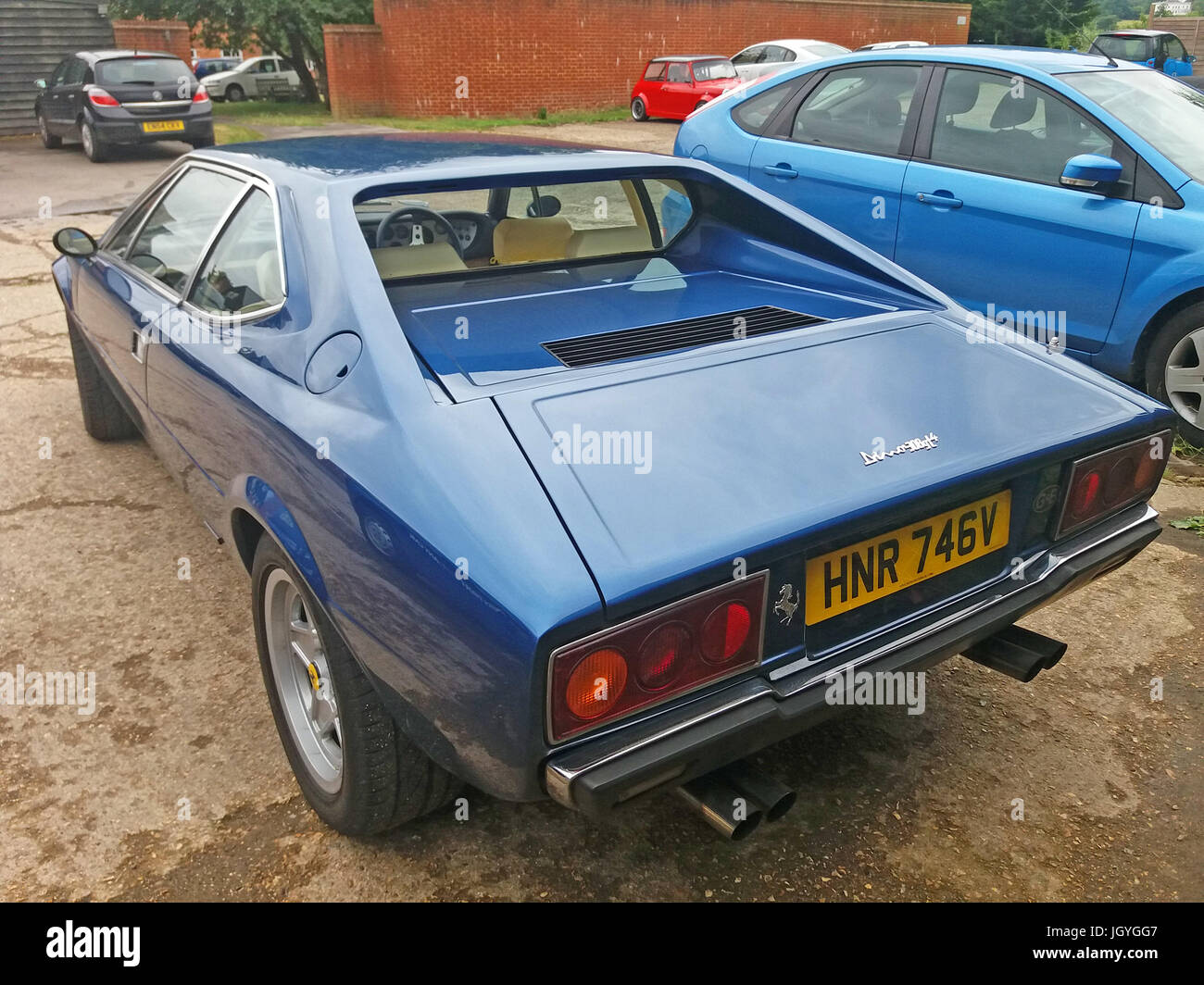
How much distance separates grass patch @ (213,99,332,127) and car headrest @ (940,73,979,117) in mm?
17296

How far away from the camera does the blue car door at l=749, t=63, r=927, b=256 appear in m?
5.30

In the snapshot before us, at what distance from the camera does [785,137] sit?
586cm

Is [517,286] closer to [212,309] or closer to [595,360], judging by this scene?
[595,360]

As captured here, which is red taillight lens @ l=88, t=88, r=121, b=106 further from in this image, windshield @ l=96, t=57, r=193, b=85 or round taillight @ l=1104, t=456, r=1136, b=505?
round taillight @ l=1104, t=456, r=1136, b=505

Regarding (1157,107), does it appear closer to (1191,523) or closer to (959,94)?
(959,94)

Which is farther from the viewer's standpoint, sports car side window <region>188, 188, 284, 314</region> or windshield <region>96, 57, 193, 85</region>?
windshield <region>96, 57, 193, 85</region>

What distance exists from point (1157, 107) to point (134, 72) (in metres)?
14.0

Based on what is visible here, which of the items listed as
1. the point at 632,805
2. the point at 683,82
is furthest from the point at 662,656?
the point at 683,82

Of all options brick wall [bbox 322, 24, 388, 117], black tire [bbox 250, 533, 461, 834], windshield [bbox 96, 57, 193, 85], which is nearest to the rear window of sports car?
black tire [bbox 250, 533, 461, 834]

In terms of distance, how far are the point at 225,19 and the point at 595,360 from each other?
22768mm

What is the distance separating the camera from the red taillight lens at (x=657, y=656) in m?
1.69

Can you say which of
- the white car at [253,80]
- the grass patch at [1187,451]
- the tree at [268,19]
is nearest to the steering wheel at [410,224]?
the grass patch at [1187,451]

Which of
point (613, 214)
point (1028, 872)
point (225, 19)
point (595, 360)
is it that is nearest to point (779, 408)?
point (595, 360)

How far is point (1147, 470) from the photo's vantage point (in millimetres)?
2541
